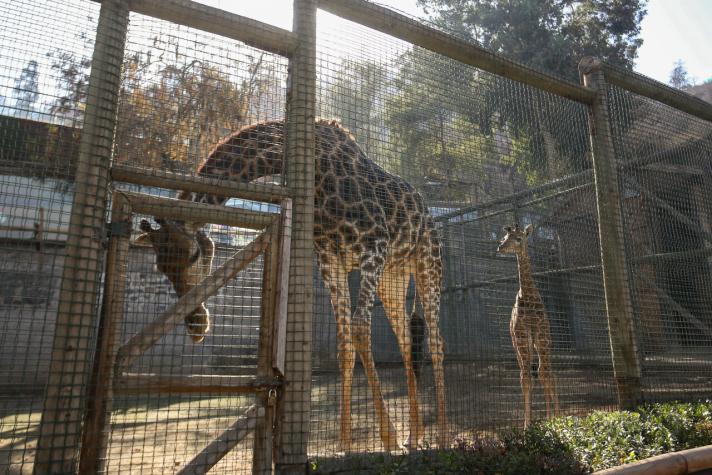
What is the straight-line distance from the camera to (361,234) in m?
4.68

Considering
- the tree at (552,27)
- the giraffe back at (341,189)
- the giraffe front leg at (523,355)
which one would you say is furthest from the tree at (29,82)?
the tree at (552,27)

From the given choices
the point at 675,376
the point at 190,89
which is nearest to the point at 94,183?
the point at 190,89

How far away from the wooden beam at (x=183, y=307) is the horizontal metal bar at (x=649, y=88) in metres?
4.13

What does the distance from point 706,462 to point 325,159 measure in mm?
3785

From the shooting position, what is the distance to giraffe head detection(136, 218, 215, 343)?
337 cm

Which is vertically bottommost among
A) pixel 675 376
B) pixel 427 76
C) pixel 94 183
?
pixel 675 376

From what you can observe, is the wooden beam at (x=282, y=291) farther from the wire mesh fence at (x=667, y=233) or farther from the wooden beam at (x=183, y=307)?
the wire mesh fence at (x=667, y=233)

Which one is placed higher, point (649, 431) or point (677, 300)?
point (677, 300)

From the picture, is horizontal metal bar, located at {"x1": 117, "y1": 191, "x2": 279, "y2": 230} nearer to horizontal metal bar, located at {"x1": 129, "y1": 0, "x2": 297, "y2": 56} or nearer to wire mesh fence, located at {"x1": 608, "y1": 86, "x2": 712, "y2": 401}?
horizontal metal bar, located at {"x1": 129, "y1": 0, "x2": 297, "y2": 56}

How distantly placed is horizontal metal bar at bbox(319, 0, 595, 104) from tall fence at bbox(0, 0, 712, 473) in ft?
0.06

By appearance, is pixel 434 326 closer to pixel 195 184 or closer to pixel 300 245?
pixel 300 245

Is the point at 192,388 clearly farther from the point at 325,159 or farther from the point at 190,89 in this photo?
the point at 325,159

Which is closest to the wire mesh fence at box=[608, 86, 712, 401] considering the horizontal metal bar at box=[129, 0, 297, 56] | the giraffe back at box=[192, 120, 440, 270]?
the giraffe back at box=[192, 120, 440, 270]

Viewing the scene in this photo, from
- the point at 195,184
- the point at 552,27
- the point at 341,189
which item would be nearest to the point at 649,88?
the point at 341,189
